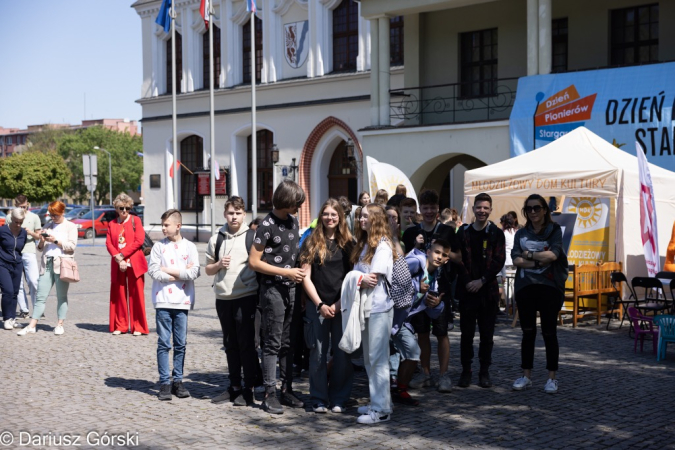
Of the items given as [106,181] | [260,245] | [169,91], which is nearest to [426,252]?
[260,245]

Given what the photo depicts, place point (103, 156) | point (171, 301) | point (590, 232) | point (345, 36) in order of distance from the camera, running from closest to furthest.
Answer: point (171, 301) < point (590, 232) < point (345, 36) < point (103, 156)

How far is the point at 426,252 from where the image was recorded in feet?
26.7

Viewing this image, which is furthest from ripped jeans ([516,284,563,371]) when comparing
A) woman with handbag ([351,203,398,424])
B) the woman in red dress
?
the woman in red dress

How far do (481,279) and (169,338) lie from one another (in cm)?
297

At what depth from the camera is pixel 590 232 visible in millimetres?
14219

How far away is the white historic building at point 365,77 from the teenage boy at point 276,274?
1460 cm

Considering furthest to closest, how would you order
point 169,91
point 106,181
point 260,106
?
point 106,181
point 169,91
point 260,106

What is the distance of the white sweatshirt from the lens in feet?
25.4

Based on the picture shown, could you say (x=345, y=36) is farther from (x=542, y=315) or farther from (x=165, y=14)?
(x=542, y=315)

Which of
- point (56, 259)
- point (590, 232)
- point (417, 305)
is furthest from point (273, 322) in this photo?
point (590, 232)

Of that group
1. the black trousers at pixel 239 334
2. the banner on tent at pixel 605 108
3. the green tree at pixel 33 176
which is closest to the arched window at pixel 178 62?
the banner on tent at pixel 605 108

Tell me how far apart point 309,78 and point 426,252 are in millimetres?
22747

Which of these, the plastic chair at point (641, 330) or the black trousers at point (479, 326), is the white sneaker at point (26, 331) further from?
the plastic chair at point (641, 330)

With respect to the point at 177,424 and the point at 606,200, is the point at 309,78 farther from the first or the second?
the point at 177,424
